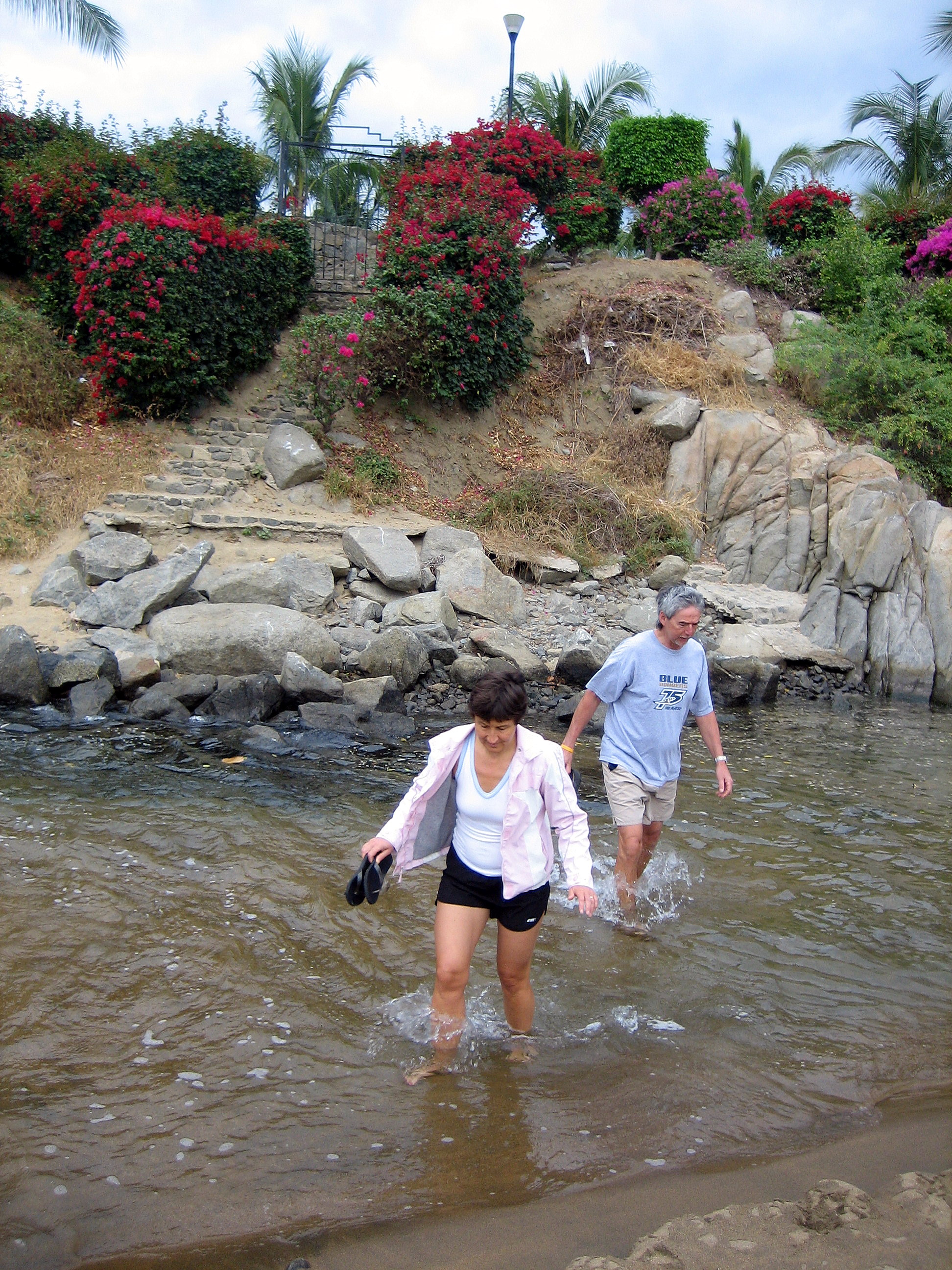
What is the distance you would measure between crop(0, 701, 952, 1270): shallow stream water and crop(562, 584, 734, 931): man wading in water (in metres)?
0.81

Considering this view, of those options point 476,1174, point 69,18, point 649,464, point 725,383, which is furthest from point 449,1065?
point 69,18

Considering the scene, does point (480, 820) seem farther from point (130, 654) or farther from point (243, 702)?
point (130, 654)

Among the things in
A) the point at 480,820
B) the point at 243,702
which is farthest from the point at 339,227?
the point at 480,820

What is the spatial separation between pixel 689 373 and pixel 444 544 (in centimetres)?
675

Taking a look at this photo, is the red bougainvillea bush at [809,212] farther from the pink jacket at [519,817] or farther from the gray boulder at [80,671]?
the pink jacket at [519,817]

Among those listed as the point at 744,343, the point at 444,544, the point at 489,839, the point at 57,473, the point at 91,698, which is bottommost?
the point at 91,698

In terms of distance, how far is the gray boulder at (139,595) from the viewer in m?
10.6

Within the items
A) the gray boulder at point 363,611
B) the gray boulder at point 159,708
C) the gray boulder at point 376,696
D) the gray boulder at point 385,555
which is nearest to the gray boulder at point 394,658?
the gray boulder at point 376,696

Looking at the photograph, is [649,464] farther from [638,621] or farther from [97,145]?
[97,145]

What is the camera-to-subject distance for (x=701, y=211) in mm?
19422

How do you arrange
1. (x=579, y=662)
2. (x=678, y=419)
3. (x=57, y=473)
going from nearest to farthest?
(x=579, y=662)
(x=57, y=473)
(x=678, y=419)

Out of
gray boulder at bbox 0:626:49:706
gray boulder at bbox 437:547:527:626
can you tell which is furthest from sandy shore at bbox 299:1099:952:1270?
gray boulder at bbox 437:547:527:626

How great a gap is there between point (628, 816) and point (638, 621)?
306 inches

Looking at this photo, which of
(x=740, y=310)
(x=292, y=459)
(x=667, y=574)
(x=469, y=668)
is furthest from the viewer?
(x=740, y=310)
